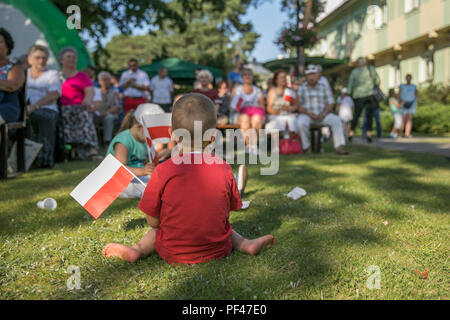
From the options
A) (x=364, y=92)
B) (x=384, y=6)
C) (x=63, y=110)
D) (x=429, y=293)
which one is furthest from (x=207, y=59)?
(x=429, y=293)

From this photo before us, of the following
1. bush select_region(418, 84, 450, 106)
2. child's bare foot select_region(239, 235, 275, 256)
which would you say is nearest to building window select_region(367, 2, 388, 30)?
bush select_region(418, 84, 450, 106)

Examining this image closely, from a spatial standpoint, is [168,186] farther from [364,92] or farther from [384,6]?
[384,6]

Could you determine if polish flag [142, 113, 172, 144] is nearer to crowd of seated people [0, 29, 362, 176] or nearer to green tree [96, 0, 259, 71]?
crowd of seated people [0, 29, 362, 176]

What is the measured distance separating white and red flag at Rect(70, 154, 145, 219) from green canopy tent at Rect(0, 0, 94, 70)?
25.1ft

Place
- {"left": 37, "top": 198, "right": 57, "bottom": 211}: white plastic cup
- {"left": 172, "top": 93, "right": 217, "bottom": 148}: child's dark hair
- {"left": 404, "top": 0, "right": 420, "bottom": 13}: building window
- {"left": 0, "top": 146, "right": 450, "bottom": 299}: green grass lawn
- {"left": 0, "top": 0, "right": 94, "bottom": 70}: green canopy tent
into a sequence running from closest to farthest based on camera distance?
1. {"left": 0, "top": 146, "right": 450, "bottom": 299}: green grass lawn
2. {"left": 172, "top": 93, "right": 217, "bottom": 148}: child's dark hair
3. {"left": 37, "top": 198, "right": 57, "bottom": 211}: white plastic cup
4. {"left": 0, "top": 0, "right": 94, "bottom": 70}: green canopy tent
5. {"left": 404, "top": 0, "right": 420, "bottom": 13}: building window

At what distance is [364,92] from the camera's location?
11.2 meters

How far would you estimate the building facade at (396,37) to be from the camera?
18109 millimetres

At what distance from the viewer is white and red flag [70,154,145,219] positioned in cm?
248

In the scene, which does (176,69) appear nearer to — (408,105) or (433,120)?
(408,105)

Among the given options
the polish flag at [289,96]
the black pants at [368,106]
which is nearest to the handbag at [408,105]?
the black pants at [368,106]

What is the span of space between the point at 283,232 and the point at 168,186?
1.10 meters

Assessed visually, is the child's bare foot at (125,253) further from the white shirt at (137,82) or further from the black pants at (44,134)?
the white shirt at (137,82)

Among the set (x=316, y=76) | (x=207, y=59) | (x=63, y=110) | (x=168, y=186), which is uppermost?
(x=207, y=59)
